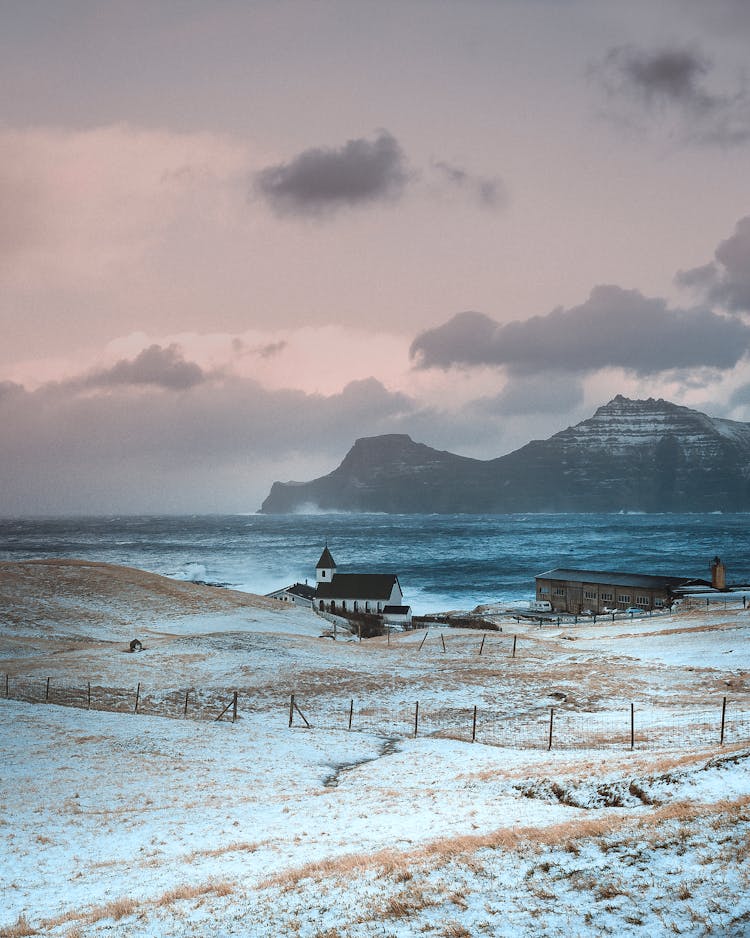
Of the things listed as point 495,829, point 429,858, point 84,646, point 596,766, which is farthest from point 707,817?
point 84,646

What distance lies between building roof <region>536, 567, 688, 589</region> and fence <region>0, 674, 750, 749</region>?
61.2m

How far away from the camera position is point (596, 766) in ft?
75.5

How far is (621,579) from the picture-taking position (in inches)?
3967

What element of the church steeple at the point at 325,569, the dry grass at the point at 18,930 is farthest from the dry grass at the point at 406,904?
the church steeple at the point at 325,569

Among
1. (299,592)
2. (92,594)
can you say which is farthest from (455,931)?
(299,592)

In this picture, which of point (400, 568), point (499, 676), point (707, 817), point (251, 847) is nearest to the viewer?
point (707, 817)

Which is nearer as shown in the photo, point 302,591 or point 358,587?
point 358,587

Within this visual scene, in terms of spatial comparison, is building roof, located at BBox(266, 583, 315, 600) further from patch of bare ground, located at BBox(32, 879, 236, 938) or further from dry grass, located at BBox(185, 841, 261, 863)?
patch of bare ground, located at BBox(32, 879, 236, 938)

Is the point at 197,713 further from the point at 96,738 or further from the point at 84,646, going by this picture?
the point at 84,646

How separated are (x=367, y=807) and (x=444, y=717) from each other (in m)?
17.2

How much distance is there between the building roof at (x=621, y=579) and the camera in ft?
309

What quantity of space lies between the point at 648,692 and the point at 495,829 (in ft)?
94.2

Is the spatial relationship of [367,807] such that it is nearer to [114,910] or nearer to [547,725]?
[114,910]

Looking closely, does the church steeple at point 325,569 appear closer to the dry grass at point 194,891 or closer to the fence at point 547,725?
the fence at point 547,725
